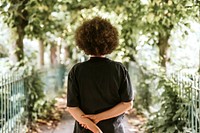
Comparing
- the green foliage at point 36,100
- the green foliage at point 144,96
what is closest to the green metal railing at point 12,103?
the green foliage at point 36,100

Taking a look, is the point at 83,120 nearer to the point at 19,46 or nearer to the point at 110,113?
the point at 110,113

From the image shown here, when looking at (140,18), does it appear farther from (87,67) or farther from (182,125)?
(87,67)

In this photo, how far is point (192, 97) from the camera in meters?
5.30

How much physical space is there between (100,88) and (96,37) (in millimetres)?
427

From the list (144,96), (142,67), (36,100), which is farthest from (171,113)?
(142,67)

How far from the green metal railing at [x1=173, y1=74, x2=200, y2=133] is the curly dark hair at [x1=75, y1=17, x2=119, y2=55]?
2.24 meters

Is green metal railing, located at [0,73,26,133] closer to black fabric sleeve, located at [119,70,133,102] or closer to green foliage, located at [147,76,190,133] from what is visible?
green foliage, located at [147,76,190,133]

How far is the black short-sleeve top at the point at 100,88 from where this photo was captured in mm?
2986

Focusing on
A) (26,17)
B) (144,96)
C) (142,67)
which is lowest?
(144,96)

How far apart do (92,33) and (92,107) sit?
62 cm

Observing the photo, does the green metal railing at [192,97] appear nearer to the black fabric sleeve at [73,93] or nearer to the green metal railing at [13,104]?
the black fabric sleeve at [73,93]

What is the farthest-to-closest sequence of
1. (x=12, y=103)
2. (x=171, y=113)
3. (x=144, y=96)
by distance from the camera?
(x=144, y=96) < (x=12, y=103) < (x=171, y=113)

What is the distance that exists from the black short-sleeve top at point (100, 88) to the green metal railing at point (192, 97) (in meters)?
2.20

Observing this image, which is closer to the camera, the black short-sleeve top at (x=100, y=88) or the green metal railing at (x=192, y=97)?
the black short-sleeve top at (x=100, y=88)
